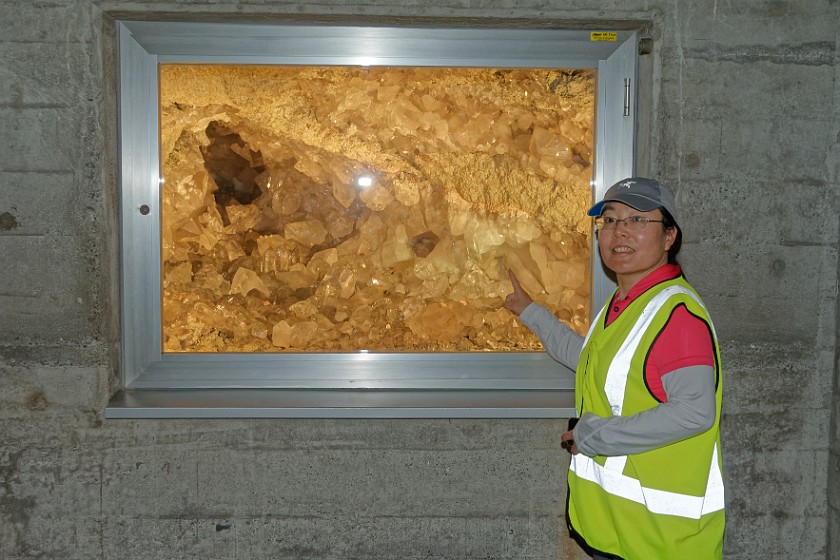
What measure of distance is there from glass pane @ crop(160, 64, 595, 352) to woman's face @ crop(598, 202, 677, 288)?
116cm

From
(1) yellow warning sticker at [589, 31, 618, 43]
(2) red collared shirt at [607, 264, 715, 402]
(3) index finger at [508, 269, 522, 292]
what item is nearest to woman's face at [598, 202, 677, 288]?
(2) red collared shirt at [607, 264, 715, 402]

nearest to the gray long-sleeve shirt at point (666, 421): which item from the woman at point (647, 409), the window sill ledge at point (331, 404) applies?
the woman at point (647, 409)

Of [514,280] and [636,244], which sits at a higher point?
[636,244]

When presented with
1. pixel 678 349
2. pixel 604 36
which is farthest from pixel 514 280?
pixel 678 349

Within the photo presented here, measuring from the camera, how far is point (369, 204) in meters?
3.66

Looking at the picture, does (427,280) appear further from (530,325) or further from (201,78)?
(201,78)

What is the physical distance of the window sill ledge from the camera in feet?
11.1

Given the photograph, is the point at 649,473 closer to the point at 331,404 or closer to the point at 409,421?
the point at 409,421

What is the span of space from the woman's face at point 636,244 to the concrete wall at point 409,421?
1.04 meters

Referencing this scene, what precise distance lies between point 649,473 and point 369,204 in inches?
73.9

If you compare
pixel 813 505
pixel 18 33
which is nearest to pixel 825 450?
pixel 813 505

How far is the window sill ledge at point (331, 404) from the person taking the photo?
3379 mm

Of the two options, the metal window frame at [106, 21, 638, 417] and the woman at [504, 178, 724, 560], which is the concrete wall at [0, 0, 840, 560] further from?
the woman at [504, 178, 724, 560]

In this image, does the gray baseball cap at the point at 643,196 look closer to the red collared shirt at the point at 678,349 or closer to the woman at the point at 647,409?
the woman at the point at 647,409
